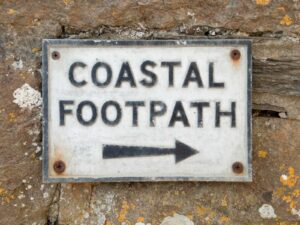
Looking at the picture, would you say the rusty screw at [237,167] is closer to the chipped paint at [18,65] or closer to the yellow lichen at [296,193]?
the yellow lichen at [296,193]

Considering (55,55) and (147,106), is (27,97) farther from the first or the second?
(147,106)

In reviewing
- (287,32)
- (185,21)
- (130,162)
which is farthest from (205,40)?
(130,162)

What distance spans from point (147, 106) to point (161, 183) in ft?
0.64

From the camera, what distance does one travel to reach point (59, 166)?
1.22 m

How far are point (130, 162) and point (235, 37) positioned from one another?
390 millimetres

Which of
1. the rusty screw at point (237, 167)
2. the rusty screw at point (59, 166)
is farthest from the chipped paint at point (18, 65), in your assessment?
the rusty screw at point (237, 167)

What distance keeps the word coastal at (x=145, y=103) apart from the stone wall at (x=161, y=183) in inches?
3.1

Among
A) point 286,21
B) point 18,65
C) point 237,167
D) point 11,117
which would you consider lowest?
point 237,167

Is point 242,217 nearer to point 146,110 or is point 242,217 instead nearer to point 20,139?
point 146,110

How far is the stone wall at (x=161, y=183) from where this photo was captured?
123cm

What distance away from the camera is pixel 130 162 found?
1219 mm

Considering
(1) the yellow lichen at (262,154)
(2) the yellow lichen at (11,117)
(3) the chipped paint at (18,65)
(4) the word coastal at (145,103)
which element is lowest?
(1) the yellow lichen at (262,154)

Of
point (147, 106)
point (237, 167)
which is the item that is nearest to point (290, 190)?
point (237, 167)

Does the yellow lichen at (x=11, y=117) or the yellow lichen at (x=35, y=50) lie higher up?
the yellow lichen at (x=35, y=50)
